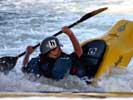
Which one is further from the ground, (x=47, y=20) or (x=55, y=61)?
(x=55, y=61)

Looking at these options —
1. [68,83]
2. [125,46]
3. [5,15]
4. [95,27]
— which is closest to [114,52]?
[125,46]

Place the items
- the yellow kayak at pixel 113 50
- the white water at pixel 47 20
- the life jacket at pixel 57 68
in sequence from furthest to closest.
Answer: the white water at pixel 47 20
the yellow kayak at pixel 113 50
the life jacket at pixel 57 68

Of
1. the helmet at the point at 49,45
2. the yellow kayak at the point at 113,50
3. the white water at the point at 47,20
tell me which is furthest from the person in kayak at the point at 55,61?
the white water at the point at 47,20

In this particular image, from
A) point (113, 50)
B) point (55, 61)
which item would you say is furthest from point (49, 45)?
point (113, 50)

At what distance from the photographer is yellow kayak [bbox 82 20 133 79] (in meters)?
2.42

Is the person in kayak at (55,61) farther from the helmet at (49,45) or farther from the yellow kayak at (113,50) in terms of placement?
the yellow kayak at (113,50)

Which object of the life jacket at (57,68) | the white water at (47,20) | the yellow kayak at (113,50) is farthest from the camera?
the white water at (47,20)

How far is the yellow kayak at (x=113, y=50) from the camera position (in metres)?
2.42

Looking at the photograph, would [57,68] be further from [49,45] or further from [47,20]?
[47,20]

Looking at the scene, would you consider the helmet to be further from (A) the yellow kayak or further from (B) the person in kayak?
(A) the yellow kayak

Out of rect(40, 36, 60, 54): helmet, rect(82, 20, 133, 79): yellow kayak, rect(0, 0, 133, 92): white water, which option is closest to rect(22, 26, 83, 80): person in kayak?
rect(40, 36, 60, 54): helmet

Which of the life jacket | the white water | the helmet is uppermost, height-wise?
the helmet

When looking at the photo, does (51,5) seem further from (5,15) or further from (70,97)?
(70,97)

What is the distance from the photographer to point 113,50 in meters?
2.46
